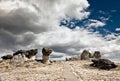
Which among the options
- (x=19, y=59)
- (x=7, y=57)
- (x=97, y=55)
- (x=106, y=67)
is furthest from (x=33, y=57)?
(x=97, y=55)

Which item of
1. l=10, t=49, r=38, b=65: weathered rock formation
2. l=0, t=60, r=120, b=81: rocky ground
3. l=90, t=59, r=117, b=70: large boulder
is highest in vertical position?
l=10, t=49, r=38, b=65: weathered rock formation

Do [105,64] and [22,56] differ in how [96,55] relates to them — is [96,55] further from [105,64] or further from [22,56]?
[105,64]

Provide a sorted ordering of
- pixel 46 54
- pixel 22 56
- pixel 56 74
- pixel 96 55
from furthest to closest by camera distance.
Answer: pixel 96 55, pixel 46 54, pixel 22 56, pixel 56 74

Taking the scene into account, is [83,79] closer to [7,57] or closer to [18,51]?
[18,51]

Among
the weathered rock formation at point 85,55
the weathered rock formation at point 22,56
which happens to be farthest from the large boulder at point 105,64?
the weathered rock formation at point 85,55

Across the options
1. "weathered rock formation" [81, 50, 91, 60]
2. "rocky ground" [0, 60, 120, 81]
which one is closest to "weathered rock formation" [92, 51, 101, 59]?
"weathered rock formation" [81, 50, 91, 60]

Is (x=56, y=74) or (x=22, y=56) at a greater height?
(x=22, y=56)

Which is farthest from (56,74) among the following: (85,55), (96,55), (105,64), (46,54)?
(96,55)

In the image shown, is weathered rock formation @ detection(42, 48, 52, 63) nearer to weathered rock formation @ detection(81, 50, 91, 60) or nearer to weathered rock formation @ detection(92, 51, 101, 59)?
weathered rock formation @ detection(81, 50, 91, 60)

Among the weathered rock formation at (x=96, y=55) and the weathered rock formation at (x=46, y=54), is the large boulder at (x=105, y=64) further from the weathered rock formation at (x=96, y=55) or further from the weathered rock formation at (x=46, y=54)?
the weathered rock formation at (x=96, y=55)

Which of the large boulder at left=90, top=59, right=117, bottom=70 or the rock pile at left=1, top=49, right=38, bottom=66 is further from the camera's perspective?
the rock pile at left=1, top=49, right=38, bottom=66

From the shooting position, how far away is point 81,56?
109625 millimetres

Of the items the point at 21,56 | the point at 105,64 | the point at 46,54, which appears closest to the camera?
the point at 105,64

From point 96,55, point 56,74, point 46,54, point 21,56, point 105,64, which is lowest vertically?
point 56,74
